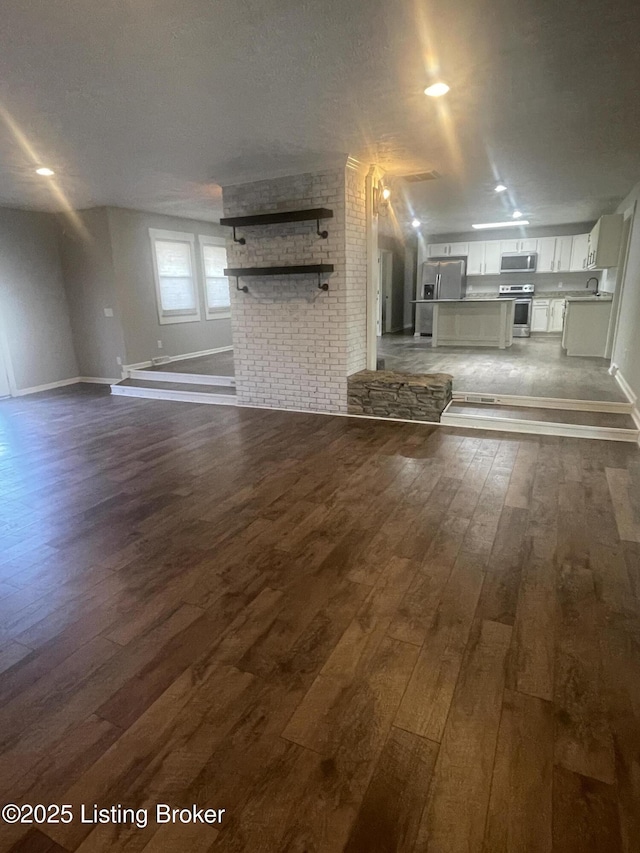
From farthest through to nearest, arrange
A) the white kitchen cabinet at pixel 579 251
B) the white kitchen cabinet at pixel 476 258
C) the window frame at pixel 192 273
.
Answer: the white kitchen cabinet at pixel 476 258 → the white kitchen cabinet at pixel 579 251 → the window frame at pixel 192 273

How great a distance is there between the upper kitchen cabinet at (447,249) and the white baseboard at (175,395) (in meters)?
7.61

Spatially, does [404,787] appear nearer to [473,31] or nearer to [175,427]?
[473,31]

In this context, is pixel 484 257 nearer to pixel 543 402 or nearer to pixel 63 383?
pixel 543 402

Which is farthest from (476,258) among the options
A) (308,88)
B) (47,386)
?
(47,386)

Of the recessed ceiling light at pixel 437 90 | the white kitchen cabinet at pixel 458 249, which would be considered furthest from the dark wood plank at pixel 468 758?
the white kitchen cabinet at pixel 458 249

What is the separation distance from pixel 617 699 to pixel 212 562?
5.91ft

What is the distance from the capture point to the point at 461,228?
10.0 meters

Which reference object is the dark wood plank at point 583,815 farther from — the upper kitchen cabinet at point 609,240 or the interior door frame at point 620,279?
the upper kitchen cabinet at point 609,240

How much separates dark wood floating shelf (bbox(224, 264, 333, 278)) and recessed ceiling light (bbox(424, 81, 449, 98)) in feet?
6.23

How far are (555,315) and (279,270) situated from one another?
308 inches

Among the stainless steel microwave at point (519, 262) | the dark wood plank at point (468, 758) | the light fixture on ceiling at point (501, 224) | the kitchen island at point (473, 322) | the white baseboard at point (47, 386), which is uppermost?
the light fixture on ceiling at point (501, 224)

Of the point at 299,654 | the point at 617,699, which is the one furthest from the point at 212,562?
the point at 617,699

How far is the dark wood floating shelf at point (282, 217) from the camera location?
4574 millimetres

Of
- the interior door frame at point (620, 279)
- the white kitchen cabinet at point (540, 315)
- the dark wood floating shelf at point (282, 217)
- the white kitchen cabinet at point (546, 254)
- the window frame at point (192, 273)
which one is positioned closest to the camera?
the dark wood floating shelf at point (282, 217)
